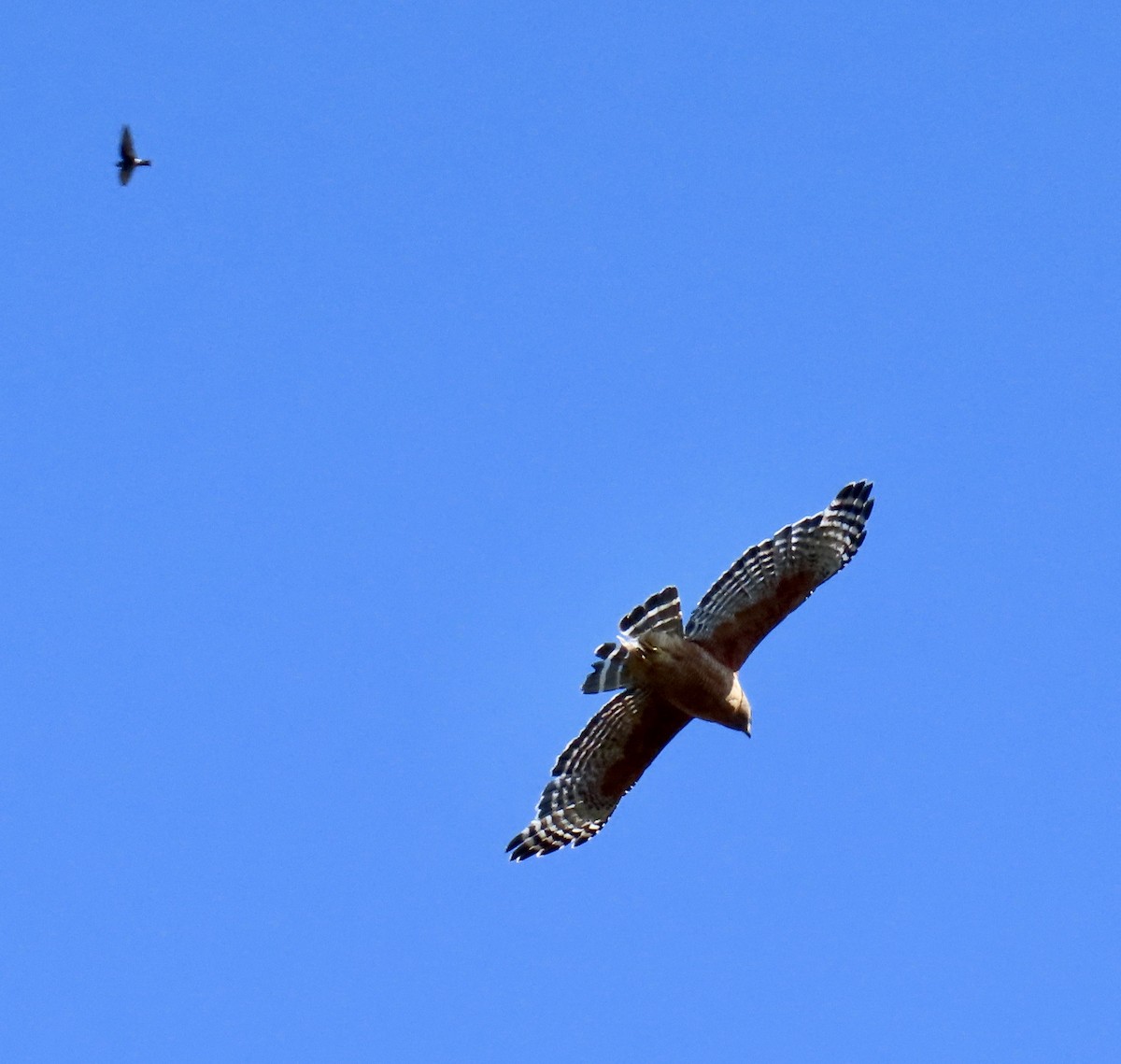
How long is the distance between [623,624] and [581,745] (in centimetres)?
173

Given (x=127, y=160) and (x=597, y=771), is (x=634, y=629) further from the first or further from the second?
(x=127, y=160)

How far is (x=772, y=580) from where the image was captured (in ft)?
54.5

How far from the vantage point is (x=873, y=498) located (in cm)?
1706

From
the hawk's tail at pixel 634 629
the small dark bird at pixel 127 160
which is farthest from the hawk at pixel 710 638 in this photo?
the small dark bird at pixel 127 160

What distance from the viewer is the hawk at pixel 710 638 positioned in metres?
16.4

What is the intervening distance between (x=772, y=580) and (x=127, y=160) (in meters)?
7.50

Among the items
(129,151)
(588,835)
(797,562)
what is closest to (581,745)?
(588,835)

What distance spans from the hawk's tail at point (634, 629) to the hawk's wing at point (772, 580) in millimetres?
418

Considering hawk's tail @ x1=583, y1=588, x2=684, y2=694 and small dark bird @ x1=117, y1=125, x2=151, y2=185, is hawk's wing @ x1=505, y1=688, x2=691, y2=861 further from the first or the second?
small dark bird @ x1=117, y1=125, x2=151, y2=185

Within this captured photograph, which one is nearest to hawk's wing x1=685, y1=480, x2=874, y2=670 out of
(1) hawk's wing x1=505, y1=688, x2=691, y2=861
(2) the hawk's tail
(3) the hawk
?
(3) the hawk

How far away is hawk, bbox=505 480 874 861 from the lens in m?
16.4

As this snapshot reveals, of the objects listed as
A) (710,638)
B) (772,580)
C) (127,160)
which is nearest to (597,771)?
(710,638)

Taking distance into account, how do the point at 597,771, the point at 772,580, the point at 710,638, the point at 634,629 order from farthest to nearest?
the point at 597,771 < the point at 710,638 < the point at 772,580 < the point at 634,629

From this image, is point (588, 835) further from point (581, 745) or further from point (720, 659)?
point (720, 659)
